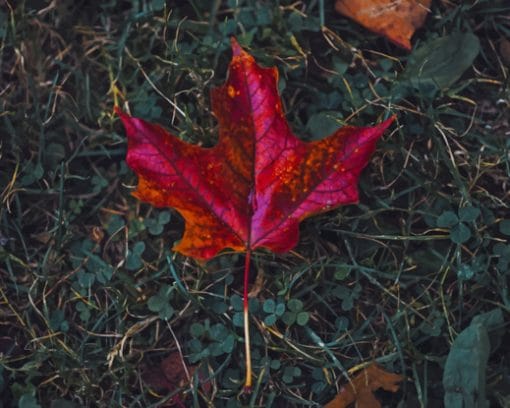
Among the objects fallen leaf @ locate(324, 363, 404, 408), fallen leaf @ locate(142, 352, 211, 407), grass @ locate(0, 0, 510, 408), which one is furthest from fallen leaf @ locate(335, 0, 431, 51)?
fallen leaf @ locate(142, 352, 211, 407)

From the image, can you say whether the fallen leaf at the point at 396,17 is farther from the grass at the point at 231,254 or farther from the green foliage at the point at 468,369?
the green foliage at the point at 468,369

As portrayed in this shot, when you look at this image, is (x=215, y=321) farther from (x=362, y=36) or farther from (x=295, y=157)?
(x=362, y=36)

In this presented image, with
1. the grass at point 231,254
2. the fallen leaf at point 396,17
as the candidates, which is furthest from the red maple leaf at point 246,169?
the fallen leaf at point 396,17

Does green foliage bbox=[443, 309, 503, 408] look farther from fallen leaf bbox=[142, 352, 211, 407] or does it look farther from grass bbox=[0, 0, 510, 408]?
fallen leaf bbox=[142, 352, 211, 407]

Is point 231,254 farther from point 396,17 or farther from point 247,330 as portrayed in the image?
point 396,17

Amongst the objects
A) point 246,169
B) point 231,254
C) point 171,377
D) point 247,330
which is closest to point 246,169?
point 246,169
